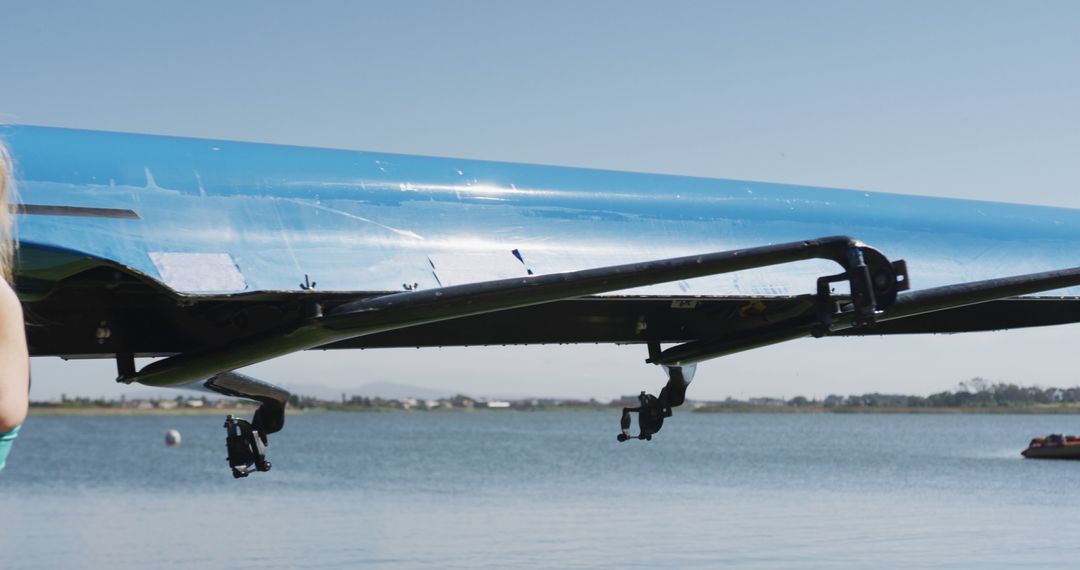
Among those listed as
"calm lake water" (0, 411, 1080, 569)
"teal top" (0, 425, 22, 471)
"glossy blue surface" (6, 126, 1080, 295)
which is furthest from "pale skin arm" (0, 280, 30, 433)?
"calm lake water" (0, 411, 1080, 569)

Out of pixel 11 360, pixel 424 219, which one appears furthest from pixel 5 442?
pixel 424 219

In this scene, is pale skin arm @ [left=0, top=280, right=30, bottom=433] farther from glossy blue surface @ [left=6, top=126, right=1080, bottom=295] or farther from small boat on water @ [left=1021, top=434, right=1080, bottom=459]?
small boat on water @ [left=1021, top=434, right=1080, bottom=459]

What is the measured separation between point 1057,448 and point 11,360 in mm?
75083

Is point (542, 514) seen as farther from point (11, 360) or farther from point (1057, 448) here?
point (1057, 448)

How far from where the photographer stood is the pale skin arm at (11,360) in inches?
78.1

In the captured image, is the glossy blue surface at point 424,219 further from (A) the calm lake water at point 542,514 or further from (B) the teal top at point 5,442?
(A) the calm lake water at point 542,514

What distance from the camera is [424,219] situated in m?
6.80

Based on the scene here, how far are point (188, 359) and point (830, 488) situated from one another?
45.8 m

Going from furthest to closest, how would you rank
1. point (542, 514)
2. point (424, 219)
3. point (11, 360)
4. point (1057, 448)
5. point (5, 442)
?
1. point (1057, 448)
2. point (542, 514)
3. point (424, 219)
4. point (5, 442)
5. point (11, 360)

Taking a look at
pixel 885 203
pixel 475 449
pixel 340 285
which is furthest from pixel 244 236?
pixel 475 449

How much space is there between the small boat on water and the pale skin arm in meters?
73.2

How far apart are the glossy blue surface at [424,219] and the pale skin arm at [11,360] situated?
12.6ft

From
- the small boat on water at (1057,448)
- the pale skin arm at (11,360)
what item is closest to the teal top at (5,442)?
the pale skin arm at (11,360)

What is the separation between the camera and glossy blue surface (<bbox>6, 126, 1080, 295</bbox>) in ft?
20.1
